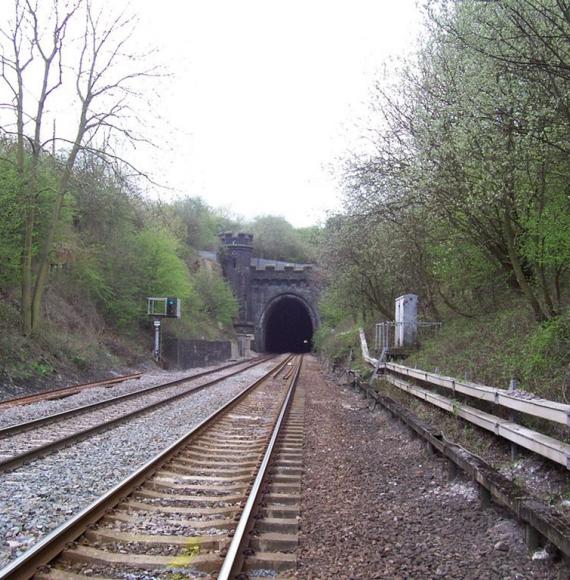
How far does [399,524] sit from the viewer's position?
5.52 meters

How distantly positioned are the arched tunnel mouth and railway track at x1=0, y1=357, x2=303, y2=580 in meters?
61.6

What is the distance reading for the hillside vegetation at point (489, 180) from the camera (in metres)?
8.23

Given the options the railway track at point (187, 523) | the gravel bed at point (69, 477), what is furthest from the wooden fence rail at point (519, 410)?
the gravel bed at point (69, 477)

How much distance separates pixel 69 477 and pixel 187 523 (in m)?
2.20

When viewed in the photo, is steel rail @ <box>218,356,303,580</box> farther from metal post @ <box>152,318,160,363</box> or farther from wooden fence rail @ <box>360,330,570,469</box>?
metal post @ <box>152,318,160,363</box>

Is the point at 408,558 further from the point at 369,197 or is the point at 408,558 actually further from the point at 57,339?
the point at 57,339

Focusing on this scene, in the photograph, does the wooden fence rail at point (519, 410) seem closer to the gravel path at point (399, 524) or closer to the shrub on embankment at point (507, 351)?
the gravel path at point (399, 524)

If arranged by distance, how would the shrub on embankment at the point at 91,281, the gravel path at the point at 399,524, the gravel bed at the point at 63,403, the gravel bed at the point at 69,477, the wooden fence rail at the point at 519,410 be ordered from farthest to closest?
the shrub on embankment at the point at 91,281 → the gravel bed at the point at 63,403 → the gravel bed at the point at 69,477 → the wooden fence rail at the point at 519,410 → the gravel path at the point at 399,524

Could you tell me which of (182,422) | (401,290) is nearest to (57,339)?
(182,422)

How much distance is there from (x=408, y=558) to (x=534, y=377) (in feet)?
14.2

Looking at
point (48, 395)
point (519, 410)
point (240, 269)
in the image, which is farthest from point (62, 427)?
point (240, 269)

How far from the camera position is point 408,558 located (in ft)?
15.3

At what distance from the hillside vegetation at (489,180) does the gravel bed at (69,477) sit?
4.98 metres

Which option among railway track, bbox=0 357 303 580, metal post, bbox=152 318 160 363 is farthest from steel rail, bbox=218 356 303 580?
metal post, bbox=152 318 160 363
